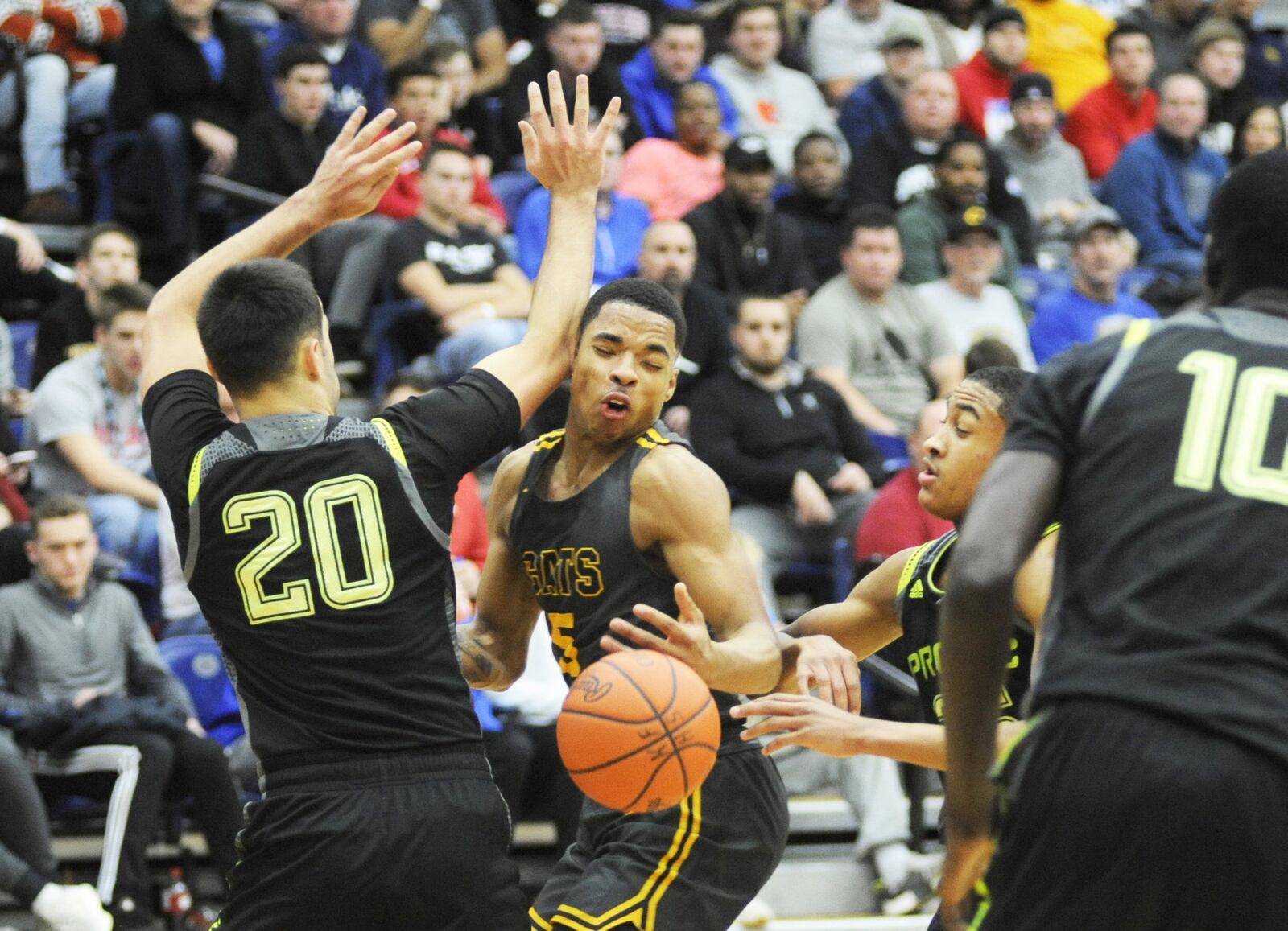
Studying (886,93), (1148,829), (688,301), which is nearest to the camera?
(1148,829)

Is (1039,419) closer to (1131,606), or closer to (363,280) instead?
(1131,606)

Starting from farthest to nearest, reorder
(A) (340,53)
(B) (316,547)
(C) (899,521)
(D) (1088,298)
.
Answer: (A) (340,53), (D) (1088,298), (C) (899,521), (B) (316,547)

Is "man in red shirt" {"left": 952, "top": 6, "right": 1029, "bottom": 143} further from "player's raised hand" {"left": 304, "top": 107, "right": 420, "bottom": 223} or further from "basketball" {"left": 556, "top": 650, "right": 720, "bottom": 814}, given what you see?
"basketball" {"left": 556, "top": 650, "right": 720, "bottom": 814}

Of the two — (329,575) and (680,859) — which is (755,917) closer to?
(680,859)

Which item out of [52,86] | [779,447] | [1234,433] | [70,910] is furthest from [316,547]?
[52,86]

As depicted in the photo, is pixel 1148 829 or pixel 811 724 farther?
pixel 811 724

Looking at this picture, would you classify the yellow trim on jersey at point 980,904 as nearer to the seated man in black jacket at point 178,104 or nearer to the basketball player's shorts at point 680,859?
the basketball player's shorts at point 680,859

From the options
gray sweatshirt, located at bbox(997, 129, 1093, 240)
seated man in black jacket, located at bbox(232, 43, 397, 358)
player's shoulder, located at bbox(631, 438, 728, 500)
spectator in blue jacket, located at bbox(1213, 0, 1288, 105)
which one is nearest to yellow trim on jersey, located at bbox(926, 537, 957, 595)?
player's shoulder, located at bbox(631, 438, 728, 500)

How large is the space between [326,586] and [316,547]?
0.09 meters

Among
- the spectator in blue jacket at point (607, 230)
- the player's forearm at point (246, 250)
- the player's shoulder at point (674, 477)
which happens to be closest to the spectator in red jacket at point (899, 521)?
the spectator in blue jacket at point (607, 230)

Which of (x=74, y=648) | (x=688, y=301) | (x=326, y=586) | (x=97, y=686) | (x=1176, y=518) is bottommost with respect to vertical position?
(x=97, y=686)

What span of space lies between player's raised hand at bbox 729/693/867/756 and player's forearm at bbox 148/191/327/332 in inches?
70.2

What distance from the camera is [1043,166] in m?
13.8

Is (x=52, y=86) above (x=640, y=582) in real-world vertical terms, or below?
above
